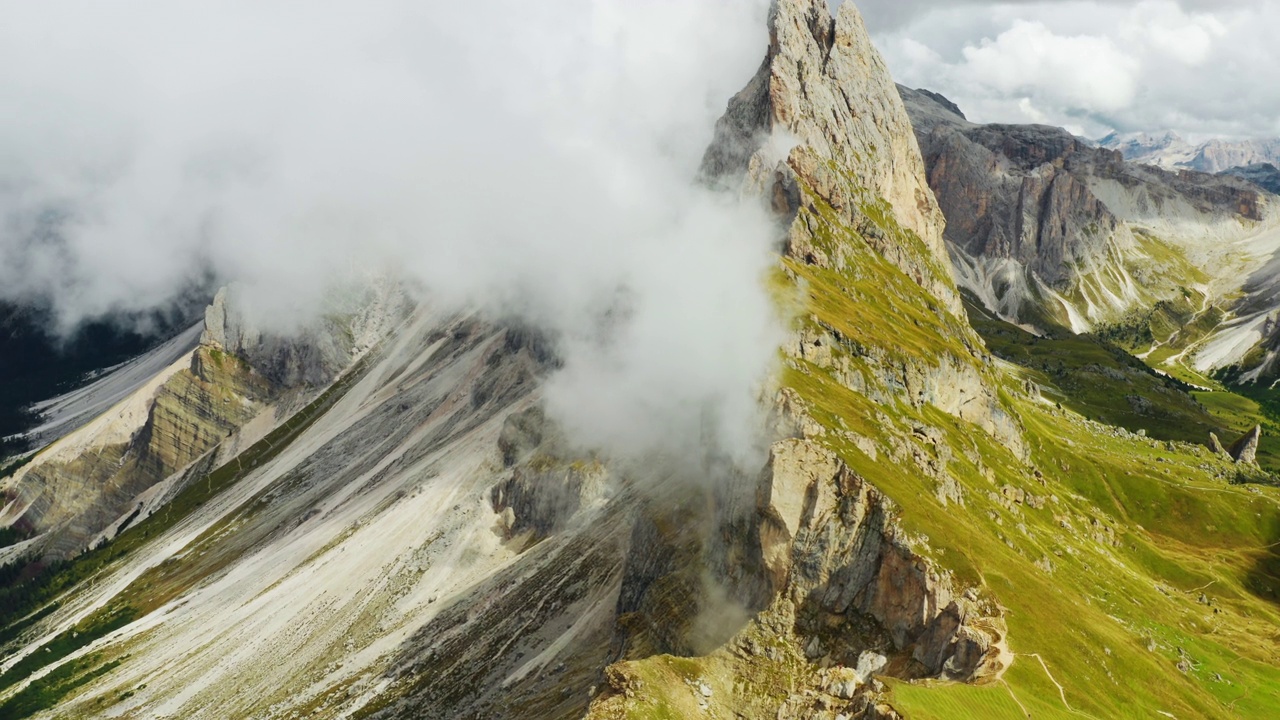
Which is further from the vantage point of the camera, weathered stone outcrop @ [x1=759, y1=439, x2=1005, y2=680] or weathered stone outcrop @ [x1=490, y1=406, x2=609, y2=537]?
weathered stone outcrop @ [x1=490, y1=406, x2=609, y2=537]

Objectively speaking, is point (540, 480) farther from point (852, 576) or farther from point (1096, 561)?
point (1096, 561)

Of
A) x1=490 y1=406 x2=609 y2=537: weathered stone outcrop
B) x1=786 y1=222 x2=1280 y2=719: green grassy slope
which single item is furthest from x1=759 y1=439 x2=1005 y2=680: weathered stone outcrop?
x1=490 y1=406 x2=609 y2=537: weathered stone outcrop

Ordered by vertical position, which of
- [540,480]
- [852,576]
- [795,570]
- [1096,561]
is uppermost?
[540,480]

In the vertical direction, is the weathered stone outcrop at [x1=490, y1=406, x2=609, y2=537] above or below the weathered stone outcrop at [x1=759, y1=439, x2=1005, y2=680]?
above

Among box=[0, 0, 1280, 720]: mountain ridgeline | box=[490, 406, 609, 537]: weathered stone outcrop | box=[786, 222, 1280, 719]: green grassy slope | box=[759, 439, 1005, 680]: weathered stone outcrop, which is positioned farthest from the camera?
box=[490, 406, 609, 537]: weathered stone outcrop

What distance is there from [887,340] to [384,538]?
112 metres

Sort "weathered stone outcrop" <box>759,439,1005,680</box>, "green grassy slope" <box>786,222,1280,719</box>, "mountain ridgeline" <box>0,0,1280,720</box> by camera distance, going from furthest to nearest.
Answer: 1. "mountain ridgeline" <box>0,0,1280,720</box>
2. "green grassy slope" <box>786,222,1280,719</box>
3. "weathered stone outcrop" <box>759,439,1005,680</box>

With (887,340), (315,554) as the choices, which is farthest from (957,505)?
(315,554)

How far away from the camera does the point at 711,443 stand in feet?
326

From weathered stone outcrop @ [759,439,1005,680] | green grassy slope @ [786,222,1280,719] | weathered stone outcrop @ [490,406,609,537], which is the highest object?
weathered stone outcrop @ [490,406,609,537]

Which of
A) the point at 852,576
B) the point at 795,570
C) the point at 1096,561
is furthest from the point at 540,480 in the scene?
the point at 1096,561

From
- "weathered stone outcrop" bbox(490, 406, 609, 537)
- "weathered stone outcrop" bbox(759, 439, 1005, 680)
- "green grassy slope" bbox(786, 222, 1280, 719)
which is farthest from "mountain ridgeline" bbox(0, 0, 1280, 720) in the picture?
"weathered stone outcrop" bbox(490, 406, 609, 537)

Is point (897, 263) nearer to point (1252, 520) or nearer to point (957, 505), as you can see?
point (1252, 520)

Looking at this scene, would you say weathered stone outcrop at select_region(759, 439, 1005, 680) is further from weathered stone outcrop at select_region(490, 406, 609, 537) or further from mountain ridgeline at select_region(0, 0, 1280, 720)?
weathered stone outcrop at select_region(490, 406, 609, 537)
